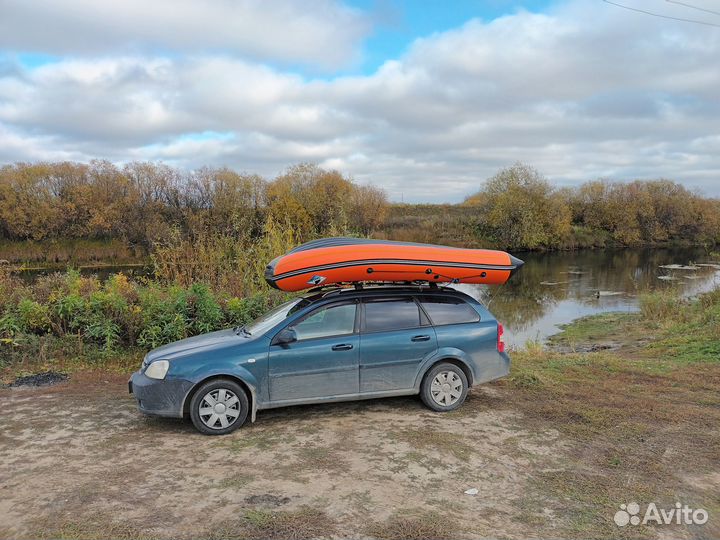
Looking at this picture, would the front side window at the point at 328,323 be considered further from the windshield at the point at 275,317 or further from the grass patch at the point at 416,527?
the grass patch at the point at 416,527

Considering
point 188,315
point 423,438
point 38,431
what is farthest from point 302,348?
point 188,315

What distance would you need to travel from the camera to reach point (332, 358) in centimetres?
584

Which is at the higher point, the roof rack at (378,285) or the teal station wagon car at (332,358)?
the roof rack at (378,285)

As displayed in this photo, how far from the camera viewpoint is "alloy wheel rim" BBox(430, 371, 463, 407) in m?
6.19

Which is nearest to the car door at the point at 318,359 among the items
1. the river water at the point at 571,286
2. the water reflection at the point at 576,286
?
the river water at the point at 571,286

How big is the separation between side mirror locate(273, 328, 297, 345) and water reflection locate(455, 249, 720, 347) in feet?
36.4

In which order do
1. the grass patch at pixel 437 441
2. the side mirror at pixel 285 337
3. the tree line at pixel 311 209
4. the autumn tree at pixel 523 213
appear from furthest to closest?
the autumn tree at pixel 523 213 → the tree line at pixel 311 209 → the side mirror at pixel 285 337 → the grass patch at pixel 437 441

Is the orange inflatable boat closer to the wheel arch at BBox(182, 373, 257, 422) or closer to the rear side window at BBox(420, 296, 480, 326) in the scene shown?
the rear side window at BBox(420, 296, 480, 326)

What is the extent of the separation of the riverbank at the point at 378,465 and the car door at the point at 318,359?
1.25 ft

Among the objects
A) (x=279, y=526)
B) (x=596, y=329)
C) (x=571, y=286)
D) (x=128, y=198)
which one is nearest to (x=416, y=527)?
(x=279, y=526)

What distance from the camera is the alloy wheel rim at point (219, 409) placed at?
548 centimetres

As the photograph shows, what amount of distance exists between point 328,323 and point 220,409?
1.49 metres

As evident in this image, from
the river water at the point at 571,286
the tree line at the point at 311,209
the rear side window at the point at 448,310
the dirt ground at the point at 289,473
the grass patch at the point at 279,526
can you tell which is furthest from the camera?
the tree line at the point at 311,209

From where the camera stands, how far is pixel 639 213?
5869 cm
